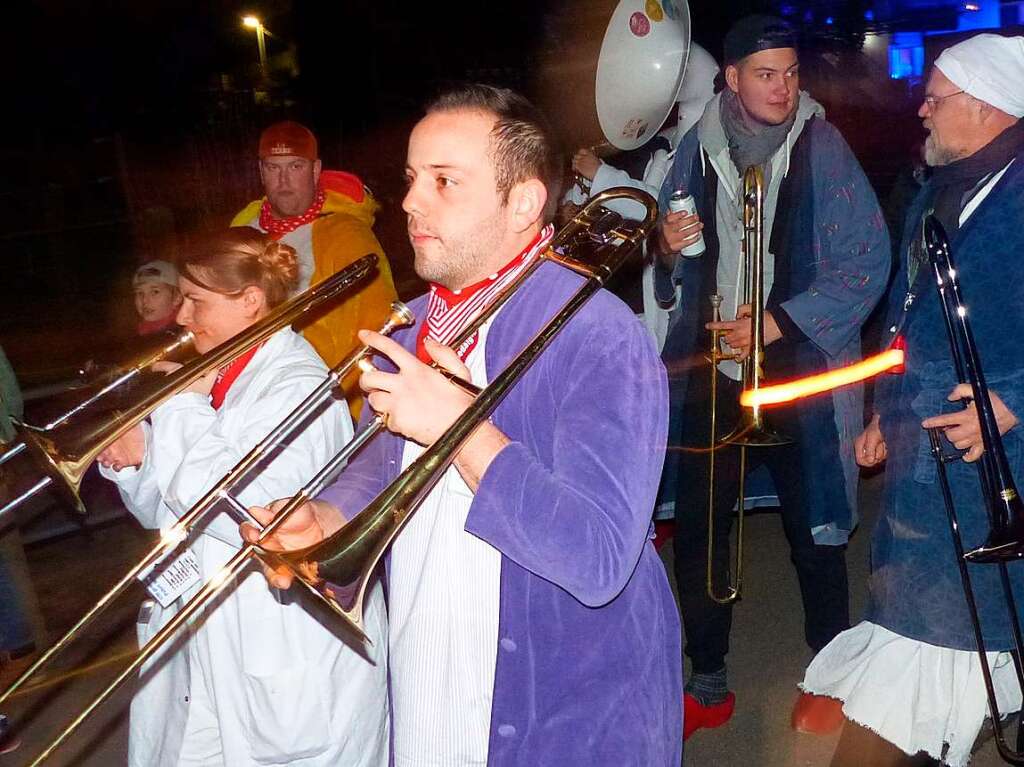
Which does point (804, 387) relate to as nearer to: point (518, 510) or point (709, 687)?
point (709, 687)

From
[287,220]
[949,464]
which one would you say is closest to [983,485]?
[949,464]

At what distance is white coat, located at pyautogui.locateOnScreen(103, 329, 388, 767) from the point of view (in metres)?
2.63

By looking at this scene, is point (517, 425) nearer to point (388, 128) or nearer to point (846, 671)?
point (846, 671)

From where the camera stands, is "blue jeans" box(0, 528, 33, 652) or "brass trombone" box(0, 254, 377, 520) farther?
"blue jeans" box(0, 528, 33, 652)

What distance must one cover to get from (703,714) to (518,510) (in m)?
2.47

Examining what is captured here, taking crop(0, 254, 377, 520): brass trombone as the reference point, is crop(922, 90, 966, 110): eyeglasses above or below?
above

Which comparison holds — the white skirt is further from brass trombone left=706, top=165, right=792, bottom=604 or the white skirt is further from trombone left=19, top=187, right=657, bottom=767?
trombone left=19, top=187, right=657, bottom=767

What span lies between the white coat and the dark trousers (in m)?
1.53

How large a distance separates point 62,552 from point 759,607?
3813mm

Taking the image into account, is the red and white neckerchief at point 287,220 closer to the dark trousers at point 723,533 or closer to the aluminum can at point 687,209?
the aluminum can at point 687,209

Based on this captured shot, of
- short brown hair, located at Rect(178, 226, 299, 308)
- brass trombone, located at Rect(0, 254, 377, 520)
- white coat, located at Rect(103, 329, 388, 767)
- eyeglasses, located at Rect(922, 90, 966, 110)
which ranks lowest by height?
white coat, located at Rect(103, 329, 388, 767)

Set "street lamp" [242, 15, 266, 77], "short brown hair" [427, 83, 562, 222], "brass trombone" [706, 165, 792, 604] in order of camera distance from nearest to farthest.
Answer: "short brown hair" [427, 83, 562, 222], "brass trombone" [706, 165, 792, 604], "street lamp" [242, 15, 266, 77]

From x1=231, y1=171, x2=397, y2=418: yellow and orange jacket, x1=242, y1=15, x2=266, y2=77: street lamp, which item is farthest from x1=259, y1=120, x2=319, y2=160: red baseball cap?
x1=242, y1=15, x2=266, y2=77: street lamp

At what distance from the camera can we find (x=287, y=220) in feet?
15.1
